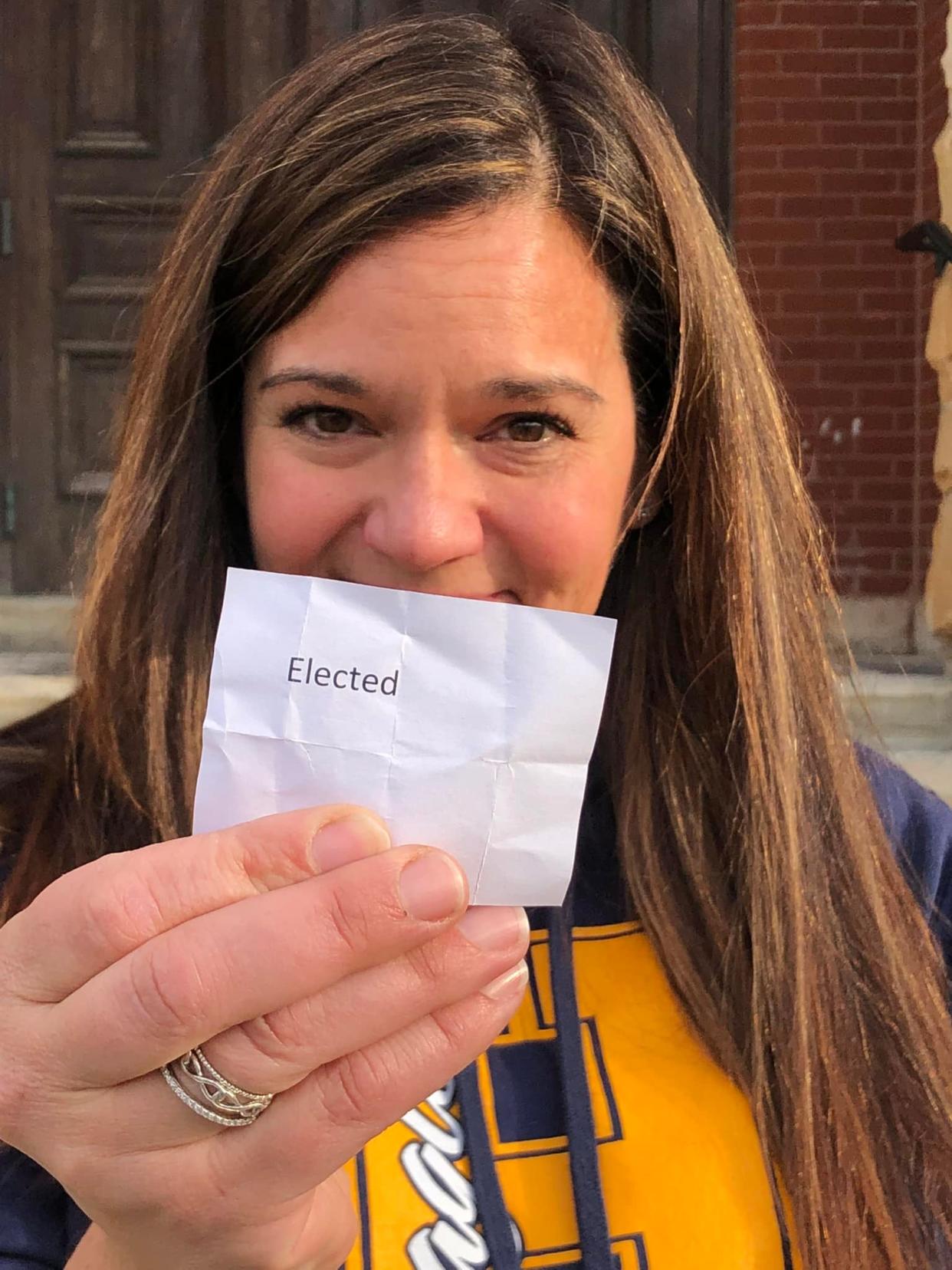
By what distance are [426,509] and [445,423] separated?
0.08m

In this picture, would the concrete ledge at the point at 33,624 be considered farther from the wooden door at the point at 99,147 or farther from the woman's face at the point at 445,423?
the woman's face at the point at 445,423

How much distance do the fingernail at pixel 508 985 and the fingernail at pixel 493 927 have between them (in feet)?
0.12

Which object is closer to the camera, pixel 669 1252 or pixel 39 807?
pixel 669 1252

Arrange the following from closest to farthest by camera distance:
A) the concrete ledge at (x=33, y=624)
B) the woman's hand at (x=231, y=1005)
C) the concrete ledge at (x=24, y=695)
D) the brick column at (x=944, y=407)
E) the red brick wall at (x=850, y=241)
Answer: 1. the woman's hand at (x=231, y=1005)
2. the concrete ledge at (x=24, y=695)
3. the brick column at (x=944, y=407)
4. the concrete ledge at (x=33, y=624)
5. the red brick wall at (x=850, y=241)

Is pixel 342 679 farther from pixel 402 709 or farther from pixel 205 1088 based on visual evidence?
pixel 205 1088

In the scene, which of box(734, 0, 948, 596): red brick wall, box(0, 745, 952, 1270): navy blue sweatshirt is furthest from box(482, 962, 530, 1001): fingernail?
box(734, 0, 948, 596): red brick wall

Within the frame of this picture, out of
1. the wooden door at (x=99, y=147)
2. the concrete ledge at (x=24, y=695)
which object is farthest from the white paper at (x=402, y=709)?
the wooden door at (x=99, y=147)

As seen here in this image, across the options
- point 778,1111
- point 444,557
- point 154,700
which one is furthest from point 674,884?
point 154,700

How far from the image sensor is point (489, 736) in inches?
27.9

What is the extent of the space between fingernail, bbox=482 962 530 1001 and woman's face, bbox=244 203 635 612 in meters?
0.34

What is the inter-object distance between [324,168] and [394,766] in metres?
0.62

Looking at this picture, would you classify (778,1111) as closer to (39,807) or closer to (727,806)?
(727,806)

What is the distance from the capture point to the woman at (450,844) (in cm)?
67

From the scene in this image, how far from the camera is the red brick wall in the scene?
3.23 metres
